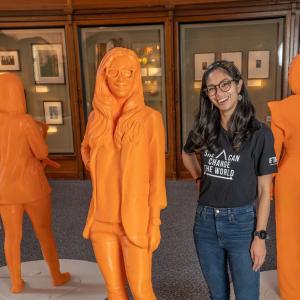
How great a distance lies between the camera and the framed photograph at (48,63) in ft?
19.5

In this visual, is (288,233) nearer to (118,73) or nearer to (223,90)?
(223,90)

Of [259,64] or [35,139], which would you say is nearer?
[35,139]

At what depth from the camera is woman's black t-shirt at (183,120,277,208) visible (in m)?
1.75

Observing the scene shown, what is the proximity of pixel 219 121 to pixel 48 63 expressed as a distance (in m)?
4.82

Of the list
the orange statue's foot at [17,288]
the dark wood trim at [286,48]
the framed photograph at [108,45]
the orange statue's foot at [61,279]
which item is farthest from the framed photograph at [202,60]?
the orange statue's foot at [17,288]

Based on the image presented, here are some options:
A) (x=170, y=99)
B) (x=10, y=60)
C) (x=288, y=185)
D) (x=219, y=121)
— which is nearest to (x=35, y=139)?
(x=219, y=121)

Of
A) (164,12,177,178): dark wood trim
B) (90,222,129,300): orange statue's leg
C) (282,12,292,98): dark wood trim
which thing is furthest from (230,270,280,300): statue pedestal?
(282,12,292,98): dark wood trim

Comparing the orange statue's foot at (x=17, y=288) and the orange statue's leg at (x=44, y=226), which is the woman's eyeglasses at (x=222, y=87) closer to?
the orange statue's leg at (x=44, y=226)

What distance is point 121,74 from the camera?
1.85 meters

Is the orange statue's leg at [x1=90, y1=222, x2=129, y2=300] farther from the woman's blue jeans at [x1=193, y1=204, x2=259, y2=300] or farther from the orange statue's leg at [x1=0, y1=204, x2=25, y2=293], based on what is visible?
the orange statue's leg at [x1=0, y1=204, x2=25, y2=293]

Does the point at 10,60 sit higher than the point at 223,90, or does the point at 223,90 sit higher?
the point at 10,60

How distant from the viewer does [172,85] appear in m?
5.80

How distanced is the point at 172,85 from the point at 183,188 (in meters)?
1.66

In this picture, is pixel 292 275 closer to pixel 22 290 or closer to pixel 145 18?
pixel 22 290
